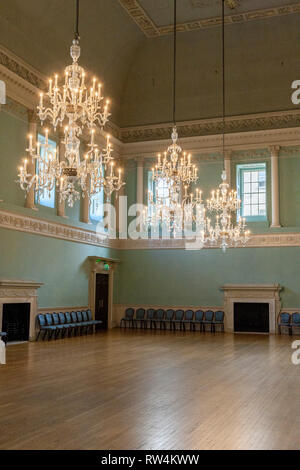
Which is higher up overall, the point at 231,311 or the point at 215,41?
the point at 215,41

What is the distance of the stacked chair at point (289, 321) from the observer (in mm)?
16250

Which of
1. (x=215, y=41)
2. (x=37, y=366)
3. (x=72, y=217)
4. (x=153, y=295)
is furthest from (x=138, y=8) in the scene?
(x=37, y=366)

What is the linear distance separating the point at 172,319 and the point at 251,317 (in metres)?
2.80

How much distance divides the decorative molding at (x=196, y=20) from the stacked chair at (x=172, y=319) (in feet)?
32.4

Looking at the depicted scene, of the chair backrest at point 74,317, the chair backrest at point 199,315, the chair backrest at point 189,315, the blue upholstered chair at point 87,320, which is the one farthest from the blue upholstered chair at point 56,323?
the chair backrest at point 199,315

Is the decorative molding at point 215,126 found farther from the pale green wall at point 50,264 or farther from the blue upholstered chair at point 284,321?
the blue upholstered chair at point 284,321

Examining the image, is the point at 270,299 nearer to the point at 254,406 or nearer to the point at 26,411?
the point at 254,406

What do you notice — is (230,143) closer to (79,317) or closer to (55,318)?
(79,317)

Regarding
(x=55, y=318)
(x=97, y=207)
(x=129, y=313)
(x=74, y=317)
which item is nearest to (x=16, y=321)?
(x=55, y=318)

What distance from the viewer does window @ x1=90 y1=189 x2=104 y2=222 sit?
17.4 m

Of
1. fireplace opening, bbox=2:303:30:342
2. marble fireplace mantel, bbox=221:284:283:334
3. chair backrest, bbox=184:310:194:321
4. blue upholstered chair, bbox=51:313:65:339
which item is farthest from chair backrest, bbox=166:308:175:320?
fireplace opening, bbox=2:303:30:342

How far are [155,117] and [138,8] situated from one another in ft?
14.3

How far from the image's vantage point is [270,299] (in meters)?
17.1

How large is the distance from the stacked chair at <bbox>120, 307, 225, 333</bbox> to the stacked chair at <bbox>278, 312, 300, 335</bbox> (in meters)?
2.05
